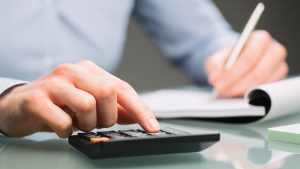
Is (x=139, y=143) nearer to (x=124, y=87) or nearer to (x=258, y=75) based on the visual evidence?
(x=124, y=87)

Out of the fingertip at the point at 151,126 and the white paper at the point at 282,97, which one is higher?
the white paper at the point at 282,97

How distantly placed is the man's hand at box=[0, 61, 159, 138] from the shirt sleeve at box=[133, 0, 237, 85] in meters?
0.79

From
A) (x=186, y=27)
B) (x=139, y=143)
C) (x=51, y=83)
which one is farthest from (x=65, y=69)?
(x=186, y=27)

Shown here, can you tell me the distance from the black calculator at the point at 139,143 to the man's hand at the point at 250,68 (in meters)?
0.38

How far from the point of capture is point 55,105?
1.67ft

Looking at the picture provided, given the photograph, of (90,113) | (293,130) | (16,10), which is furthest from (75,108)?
(16,10)

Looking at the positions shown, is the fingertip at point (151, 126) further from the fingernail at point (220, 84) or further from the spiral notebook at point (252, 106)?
the fingernail at point (220, 84)

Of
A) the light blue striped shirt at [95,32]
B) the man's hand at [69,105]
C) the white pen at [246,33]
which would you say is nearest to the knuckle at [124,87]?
the man's hand at [69,105]

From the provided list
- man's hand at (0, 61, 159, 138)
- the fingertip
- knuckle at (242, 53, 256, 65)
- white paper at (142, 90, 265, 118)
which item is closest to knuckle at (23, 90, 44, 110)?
man's hand at (0, 61, 159, 138)

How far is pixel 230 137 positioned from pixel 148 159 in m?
0.16

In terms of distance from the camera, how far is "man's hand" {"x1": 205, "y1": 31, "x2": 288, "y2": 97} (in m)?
0.88

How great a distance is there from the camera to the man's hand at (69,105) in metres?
0.50

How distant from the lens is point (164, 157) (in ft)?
1.64

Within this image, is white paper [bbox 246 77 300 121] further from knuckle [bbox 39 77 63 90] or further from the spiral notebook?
knuckle [bbox 39 77 63 90]
